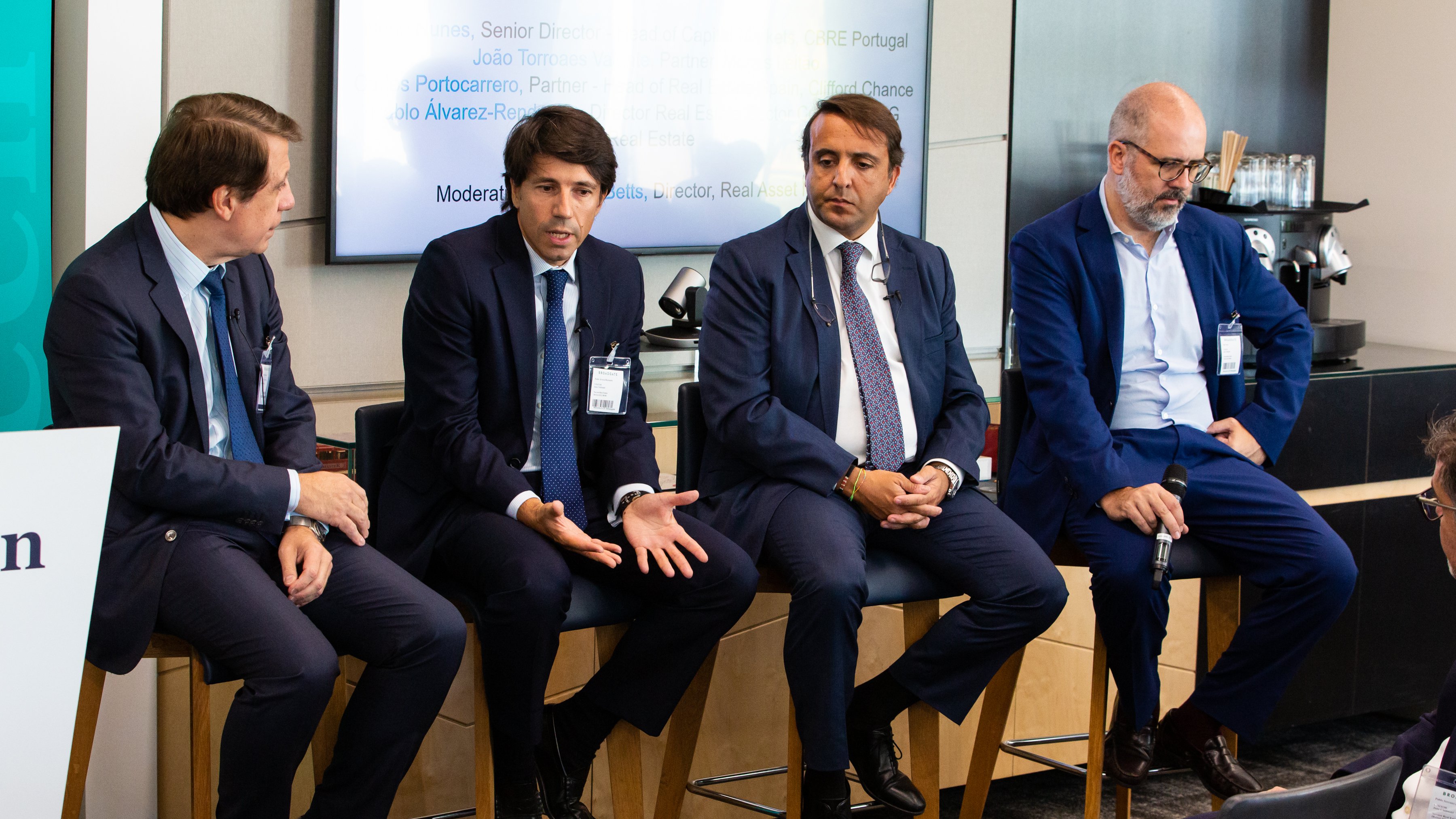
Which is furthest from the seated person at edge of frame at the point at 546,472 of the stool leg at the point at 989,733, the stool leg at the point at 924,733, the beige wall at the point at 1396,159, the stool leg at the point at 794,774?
the beige wall at the point at 1396,159

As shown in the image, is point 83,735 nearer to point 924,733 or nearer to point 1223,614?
point 924,733

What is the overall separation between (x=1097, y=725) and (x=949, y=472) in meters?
0.58

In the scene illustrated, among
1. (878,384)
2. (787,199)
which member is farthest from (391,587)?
(787,199)

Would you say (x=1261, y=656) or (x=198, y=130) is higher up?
(x=198, y=130)

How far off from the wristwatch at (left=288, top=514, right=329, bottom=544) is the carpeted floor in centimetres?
169

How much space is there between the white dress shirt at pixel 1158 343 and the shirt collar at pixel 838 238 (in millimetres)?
520

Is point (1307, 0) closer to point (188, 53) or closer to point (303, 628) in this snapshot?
point (188, 53)

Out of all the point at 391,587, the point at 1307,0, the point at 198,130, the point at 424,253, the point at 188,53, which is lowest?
the point at 391,587

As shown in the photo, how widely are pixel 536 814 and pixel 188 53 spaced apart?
1774 millimetres

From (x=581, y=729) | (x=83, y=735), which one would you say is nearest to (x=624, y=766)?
(x=581, y=729)

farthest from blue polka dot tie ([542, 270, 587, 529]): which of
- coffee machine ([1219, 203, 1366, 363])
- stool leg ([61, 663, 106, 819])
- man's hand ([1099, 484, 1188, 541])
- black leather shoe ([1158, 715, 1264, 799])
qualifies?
coffee machine ([1219, 203, 1366, 363])

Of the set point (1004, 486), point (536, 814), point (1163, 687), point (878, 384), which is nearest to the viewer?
point (536, 814)

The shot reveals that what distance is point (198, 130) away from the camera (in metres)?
2.12

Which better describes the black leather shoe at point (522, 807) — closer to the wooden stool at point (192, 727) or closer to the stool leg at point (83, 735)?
the wooden stool at point (192, 727)
